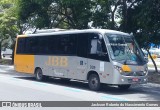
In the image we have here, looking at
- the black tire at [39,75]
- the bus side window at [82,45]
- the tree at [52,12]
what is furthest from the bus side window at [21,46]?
the bus side window at [82,45]

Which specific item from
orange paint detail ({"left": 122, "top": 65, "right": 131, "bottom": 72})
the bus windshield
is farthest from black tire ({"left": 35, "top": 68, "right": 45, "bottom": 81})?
orange paint detail ({"left": 122, "top": 65, "right": 131, "bottom": 72})

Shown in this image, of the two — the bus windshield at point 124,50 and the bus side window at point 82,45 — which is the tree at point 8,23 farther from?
the bus windshield at point 124,50

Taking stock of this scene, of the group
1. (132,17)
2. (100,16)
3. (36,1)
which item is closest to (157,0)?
(132,17)

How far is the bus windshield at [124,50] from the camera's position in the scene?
15.1 meters

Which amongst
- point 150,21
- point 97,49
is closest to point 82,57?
point 97,49

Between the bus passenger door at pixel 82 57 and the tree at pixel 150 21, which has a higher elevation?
the tree at pixel 150 21

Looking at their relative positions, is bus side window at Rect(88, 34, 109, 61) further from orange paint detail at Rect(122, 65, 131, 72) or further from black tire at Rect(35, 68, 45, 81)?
black tire at Rect(35, 68, 45, 81)

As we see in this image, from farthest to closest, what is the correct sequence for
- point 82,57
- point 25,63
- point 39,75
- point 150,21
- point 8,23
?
point 8,23
point 25,63
point 150,21
point 39,75
point 82,57

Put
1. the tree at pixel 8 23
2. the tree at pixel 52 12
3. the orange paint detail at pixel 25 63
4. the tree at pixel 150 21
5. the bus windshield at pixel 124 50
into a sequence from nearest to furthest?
the bus windshield at pixel 124 50, the tree at pixel 150 21, the orange paint detail at pixel 25 63, the tree at pixel 52 12, the tree at pixel 8 23

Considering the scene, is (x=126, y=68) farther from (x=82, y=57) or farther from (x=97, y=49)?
(x=82, y=57)

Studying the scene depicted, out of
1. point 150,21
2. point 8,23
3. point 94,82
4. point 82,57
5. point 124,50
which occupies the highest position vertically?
point 8,23

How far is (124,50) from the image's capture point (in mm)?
15453

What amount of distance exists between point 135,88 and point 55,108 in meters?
7.41

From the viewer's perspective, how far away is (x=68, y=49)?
17609 millimetres
